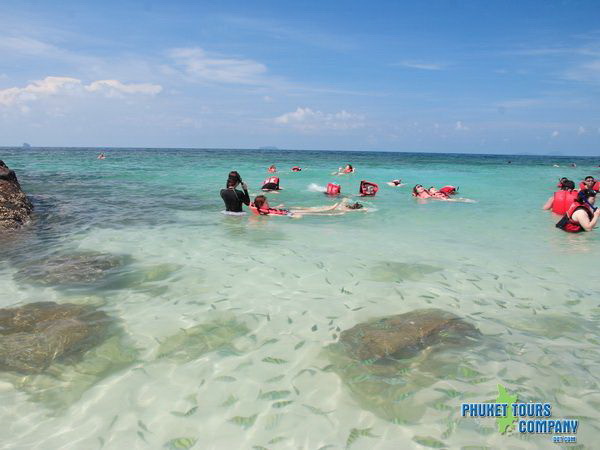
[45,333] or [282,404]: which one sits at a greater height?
[45,333]

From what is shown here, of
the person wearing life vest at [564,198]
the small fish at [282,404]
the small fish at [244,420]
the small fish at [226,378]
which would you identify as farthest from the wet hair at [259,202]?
the person wearing life vest at [564,198]

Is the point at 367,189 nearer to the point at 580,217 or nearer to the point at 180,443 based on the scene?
the point at 580,217

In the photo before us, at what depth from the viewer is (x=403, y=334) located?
506cm

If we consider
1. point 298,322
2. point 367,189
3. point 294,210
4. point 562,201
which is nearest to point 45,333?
point 298,322

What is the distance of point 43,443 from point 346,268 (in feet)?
18.6

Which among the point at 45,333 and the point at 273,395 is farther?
the point at 45,333

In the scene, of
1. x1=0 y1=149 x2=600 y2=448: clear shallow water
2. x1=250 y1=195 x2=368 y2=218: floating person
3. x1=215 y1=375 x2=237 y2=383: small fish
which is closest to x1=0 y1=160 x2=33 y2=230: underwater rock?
x1=0 y1=149 x2=600 y2=448: clear shallow water


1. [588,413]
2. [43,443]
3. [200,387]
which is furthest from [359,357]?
[43,443]

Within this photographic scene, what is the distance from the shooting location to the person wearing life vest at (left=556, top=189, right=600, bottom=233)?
462 inches

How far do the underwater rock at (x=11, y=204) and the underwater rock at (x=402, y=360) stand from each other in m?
10.5

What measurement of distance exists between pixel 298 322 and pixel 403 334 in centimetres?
142

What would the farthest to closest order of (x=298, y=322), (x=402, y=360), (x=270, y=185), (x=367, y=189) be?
1. (x=270, y=185)
2. (x=367, y=189)
3. (x=298, y=322)
4. (x=402, y=360)

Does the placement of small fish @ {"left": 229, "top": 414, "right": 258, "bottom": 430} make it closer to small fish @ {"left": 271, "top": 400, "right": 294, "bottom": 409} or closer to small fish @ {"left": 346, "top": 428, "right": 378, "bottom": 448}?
small fish @ {"left": 271, "top": 400, "right": 294, "bottom": 409}

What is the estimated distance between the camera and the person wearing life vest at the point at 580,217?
1174 centimetres
